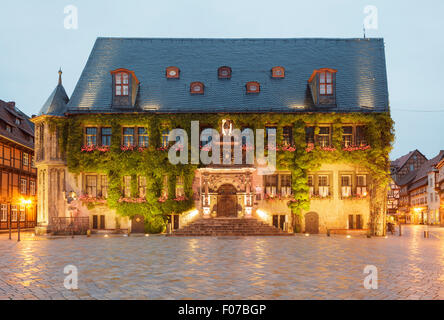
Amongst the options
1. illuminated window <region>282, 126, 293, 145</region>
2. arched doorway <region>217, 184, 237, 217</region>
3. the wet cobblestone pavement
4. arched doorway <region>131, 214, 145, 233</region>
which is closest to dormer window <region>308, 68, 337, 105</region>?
illuminated window <region>282, 126, 293, 145</region>

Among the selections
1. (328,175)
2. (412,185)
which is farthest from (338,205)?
(412,185)

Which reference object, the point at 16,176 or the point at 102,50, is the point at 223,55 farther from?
the point at 16,176

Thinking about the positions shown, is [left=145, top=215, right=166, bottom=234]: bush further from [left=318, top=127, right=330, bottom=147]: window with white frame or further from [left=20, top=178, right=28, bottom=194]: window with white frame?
[left=20, top=178, right=28, bottom=194]: window with white frame

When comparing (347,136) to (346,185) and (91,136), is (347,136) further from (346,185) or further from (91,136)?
(91,136)

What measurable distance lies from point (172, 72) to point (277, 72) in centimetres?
887

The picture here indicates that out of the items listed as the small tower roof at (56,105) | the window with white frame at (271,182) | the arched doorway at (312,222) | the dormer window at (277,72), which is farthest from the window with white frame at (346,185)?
the small tower roof at (56,105)

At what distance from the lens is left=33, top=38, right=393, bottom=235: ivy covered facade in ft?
105

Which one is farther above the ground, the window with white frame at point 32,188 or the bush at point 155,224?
the window with white frame at point 32,188

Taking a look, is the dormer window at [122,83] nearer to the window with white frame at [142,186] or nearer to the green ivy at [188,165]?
the green ivy at [188,165]

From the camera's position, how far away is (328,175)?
32.8 meters

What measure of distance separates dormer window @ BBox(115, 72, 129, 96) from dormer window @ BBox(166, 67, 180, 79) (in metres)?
3.68

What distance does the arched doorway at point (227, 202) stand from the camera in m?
33.1

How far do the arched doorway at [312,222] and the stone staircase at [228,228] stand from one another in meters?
4.41

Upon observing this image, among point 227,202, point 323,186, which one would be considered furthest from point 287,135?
point 227,202
